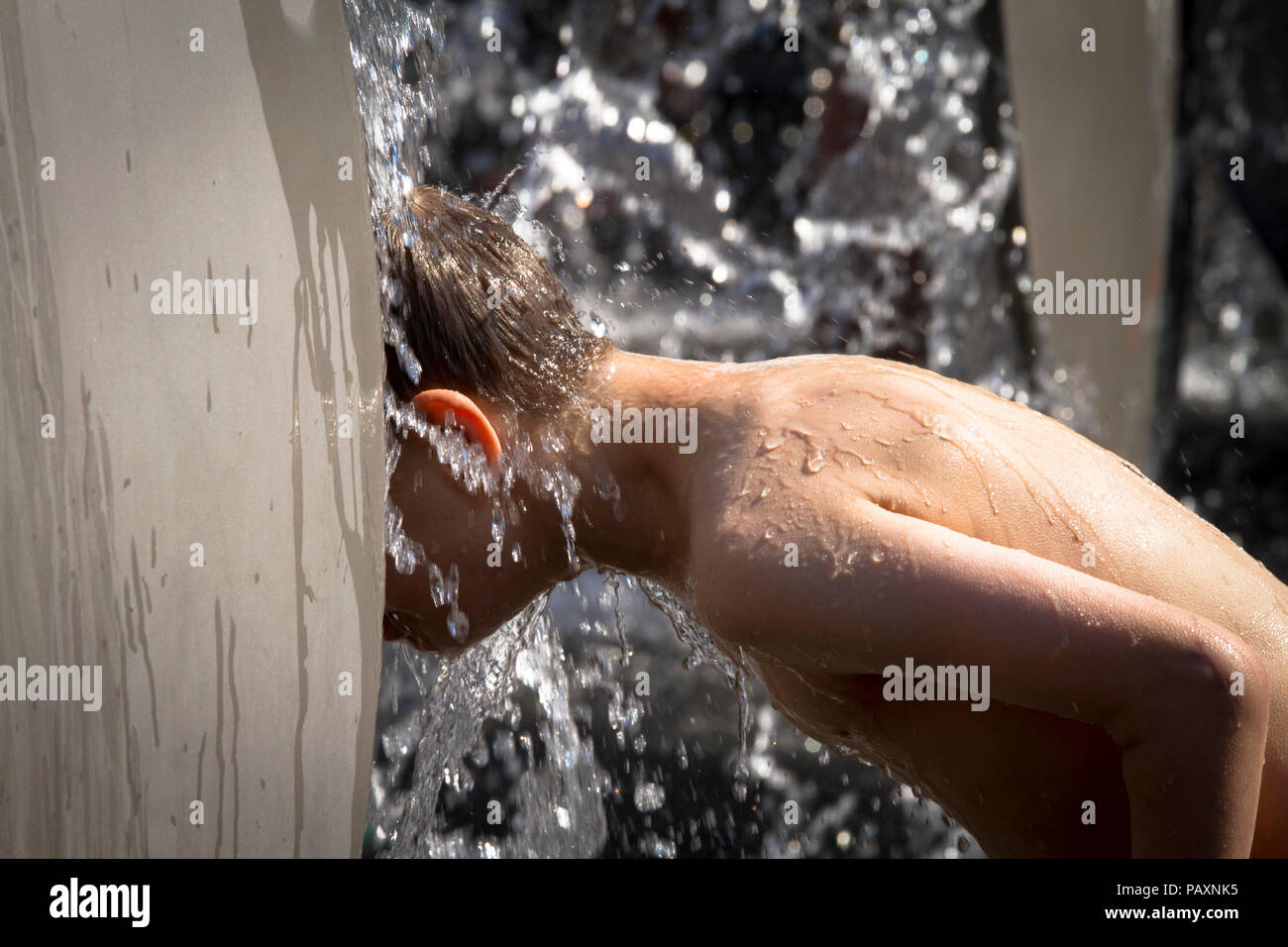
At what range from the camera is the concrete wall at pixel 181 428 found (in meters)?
0.85

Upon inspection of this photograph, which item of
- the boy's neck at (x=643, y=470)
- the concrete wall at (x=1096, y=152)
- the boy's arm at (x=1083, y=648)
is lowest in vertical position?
the boy's arm at (x=1083, y=648)

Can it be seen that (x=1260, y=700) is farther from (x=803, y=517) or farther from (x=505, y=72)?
(x=505, y=72)

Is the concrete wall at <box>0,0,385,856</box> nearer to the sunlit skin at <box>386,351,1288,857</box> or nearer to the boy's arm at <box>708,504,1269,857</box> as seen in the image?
the sunlit skin at <box>386,351,1288,857</box>

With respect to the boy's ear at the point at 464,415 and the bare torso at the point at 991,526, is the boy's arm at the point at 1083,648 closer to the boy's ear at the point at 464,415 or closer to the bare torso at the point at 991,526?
the bare torso at the point at 991,526

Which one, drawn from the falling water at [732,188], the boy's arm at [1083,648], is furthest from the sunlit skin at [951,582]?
the falling water at [732,188]

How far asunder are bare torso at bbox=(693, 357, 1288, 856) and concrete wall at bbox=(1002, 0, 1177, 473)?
80.5 inches

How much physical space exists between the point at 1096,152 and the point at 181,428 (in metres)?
2.84

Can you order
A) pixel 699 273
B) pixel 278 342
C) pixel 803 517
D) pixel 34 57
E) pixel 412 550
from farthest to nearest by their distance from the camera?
pixel 699 273
pixel 412 550
pixel 803 517
pixel 278 342
pixel 34 57

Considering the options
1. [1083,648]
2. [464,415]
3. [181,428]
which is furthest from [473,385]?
[1083,648]

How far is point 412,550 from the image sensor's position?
131 cm

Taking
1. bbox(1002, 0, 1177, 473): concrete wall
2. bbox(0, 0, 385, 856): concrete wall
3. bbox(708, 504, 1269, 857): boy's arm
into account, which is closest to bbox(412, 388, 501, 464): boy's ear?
bbox(0, 0, 385, 856): concrete wall

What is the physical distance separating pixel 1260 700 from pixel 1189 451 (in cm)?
272

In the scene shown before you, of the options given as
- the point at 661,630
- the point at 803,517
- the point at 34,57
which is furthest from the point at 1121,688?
the point at 661,630

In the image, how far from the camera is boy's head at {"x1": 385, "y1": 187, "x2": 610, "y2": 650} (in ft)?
4.25
